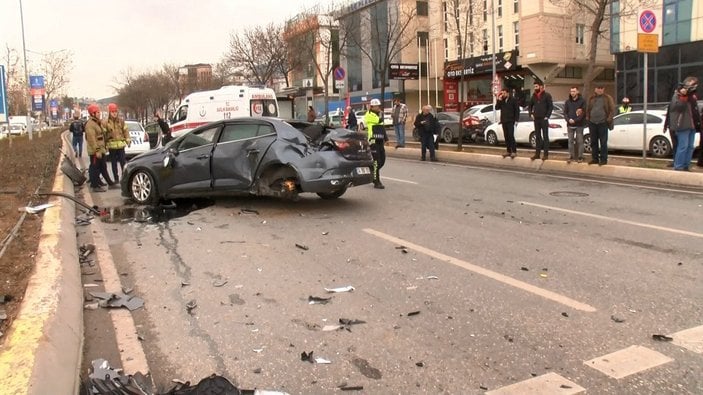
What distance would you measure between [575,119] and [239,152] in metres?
8.01

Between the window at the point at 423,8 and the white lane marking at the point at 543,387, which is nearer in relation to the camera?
the white lane marking at the point at 543,387

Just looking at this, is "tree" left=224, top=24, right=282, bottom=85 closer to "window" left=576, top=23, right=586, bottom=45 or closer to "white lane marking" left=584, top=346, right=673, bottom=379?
"window" left=576, top=23, right=586, bottom=45

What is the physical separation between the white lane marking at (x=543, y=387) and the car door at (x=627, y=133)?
47.3ft

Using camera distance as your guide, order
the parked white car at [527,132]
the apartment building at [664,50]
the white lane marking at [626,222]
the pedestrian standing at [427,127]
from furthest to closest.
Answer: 1. the apartment building at [664,50]
2. the parked white car at [527,132]
3. the pedestrian standing at [427,127]
4. the white lane marking at [626,222]

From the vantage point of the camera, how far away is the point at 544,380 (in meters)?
3.57

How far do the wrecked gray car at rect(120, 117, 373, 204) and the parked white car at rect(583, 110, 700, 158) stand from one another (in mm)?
9767

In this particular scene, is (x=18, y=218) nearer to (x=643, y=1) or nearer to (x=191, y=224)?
(x=191, y=224)

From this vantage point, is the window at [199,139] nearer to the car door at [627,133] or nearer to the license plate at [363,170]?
the license plate at [363,170]

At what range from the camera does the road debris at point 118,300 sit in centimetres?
508

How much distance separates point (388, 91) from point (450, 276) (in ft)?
184

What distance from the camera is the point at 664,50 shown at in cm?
3434

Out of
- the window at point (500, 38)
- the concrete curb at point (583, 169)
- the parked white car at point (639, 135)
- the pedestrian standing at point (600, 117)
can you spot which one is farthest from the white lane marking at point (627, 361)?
the window at point (500, 38)

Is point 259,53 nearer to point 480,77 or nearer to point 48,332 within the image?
point 480,77

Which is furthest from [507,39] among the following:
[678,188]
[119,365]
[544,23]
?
[119,365]
